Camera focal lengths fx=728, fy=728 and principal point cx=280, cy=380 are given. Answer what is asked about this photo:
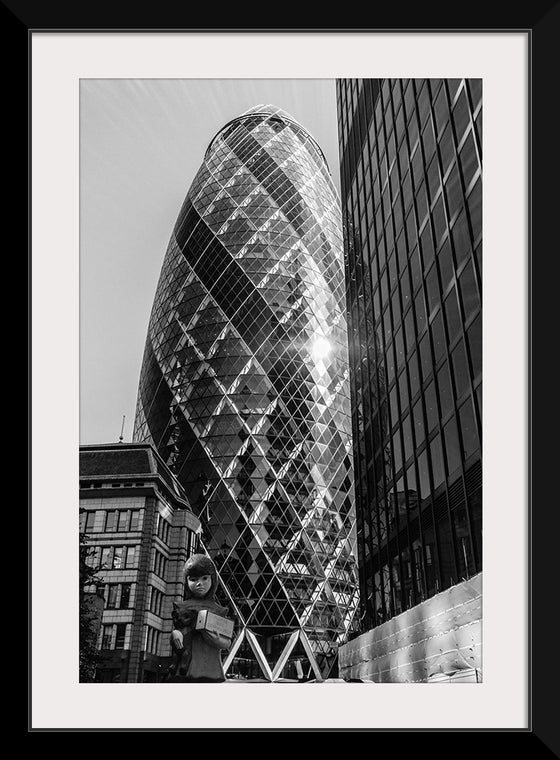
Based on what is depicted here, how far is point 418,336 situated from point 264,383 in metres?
32.3

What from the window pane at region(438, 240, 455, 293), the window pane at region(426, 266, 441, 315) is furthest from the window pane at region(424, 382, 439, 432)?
the window pane at region(438, 240, 455, 293)

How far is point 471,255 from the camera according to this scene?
426 inches

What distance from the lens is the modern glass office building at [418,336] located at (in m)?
11.0

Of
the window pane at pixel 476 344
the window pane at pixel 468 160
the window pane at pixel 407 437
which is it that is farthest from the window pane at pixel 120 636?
the window pane at pixel 468 160

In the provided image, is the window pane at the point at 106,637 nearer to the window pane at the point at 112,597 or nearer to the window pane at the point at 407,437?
the window pane at the point at 112,597

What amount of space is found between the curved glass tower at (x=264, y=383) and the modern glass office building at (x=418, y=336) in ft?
59.8

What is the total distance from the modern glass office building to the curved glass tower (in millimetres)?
18238

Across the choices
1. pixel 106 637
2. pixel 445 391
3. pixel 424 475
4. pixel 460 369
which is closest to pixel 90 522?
pixel 106 637

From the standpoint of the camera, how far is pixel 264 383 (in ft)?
153
